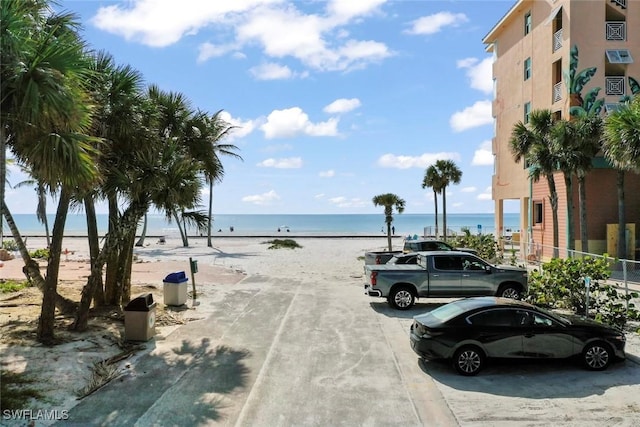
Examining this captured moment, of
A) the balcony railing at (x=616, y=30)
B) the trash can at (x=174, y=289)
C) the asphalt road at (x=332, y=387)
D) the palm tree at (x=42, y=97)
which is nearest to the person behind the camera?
the asphalt road at (x=332, y=387)

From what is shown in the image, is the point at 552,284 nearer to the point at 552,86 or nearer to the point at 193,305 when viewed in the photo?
the point at 193,305

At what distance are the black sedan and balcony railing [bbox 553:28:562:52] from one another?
22.9 metres

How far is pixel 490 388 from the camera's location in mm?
8445

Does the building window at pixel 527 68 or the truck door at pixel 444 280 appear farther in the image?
the building window at pixel 527 68

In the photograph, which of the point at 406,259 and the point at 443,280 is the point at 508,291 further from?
the point at 406,259

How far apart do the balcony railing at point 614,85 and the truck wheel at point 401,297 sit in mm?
19185

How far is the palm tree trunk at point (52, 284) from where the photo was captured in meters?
10.4

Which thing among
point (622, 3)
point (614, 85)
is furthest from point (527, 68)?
point (614, 85)

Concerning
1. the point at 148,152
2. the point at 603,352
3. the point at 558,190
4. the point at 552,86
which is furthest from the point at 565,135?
the point at 148,152

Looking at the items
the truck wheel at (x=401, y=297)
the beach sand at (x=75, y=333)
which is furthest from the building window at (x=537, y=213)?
the truck wheel at (x=401, y=297)

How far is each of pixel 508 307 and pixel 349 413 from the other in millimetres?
4060

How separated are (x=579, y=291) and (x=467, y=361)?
617 cm

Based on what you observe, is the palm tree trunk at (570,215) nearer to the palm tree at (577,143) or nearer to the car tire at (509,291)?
the palm tree at (577,143)

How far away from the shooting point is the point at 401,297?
15.0m
